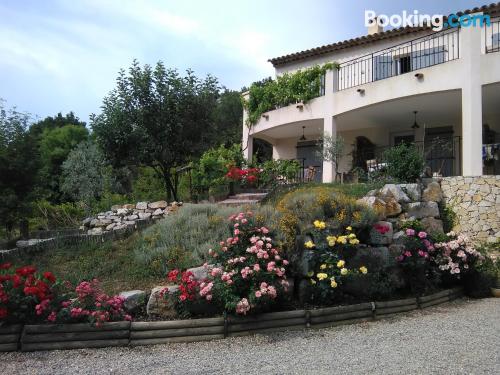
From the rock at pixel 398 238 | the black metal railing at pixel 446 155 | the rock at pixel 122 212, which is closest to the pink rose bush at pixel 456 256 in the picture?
the rock at pixel 398 238

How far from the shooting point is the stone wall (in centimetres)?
939

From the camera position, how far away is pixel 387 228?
6641 millimetres

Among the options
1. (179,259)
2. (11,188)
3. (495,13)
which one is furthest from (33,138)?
(495,13)

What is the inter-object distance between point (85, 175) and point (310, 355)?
15569mm

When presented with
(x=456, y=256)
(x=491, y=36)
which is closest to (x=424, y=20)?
(x=491, y=36)

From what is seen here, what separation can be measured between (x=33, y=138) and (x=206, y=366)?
8.17 metres

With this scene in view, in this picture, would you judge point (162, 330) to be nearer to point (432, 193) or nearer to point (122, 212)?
point (122, 212)

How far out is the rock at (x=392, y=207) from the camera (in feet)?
27.7

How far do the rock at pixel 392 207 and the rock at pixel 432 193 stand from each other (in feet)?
4.49

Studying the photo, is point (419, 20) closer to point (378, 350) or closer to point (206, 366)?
point (378, 350)

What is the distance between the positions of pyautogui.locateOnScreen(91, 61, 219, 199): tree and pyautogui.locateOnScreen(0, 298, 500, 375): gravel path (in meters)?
7.65

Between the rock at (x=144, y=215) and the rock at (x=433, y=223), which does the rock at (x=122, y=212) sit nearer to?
the rock at (x=144, y=215)

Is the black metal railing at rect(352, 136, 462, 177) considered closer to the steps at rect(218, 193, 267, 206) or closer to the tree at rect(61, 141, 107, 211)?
the steps at rect(218, 193, 267, 206)

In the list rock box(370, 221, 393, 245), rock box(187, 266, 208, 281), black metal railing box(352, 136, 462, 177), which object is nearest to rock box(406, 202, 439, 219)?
rock box(370, 221, 393, 245)
